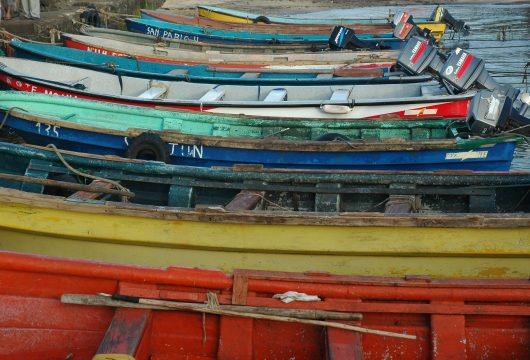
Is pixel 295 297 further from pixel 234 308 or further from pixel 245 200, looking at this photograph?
pixel 245 200

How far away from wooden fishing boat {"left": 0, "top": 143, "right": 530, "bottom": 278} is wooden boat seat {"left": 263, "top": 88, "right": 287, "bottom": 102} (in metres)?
3.36

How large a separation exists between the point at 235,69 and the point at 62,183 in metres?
6.80

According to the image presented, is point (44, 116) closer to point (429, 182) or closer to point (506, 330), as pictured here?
point (429, 182)

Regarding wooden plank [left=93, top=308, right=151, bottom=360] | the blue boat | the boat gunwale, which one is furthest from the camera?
the blue boat

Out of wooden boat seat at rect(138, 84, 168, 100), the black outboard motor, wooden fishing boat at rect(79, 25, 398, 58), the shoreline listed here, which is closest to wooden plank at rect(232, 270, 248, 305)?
wooden boat seat at rect(138, 84, 168, 100)

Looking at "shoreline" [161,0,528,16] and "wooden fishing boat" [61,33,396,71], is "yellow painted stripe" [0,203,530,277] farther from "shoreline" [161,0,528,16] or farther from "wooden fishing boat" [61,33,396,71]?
"shoreline" [161,0,528,16]

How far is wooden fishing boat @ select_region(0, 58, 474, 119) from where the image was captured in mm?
9305

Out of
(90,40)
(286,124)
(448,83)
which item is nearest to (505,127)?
(448,83)

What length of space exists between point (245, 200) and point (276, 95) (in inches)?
163

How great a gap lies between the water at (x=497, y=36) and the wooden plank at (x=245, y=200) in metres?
6.53

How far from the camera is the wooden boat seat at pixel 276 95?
32.8ft

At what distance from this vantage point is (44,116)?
8.52 m

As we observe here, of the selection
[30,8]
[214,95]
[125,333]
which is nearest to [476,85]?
[214,95]

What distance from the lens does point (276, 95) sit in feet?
33.4
